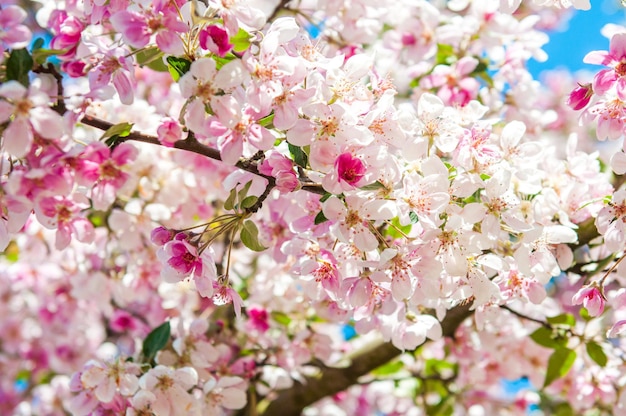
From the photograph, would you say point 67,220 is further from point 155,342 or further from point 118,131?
point 155,342

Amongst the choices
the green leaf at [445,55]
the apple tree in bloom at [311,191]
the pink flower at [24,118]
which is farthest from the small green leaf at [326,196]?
the green leaf at [445,55]

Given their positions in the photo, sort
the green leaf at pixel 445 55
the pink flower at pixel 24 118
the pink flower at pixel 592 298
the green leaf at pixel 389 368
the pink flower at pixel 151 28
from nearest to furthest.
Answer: the pink flower at pixel 24 118, the pink flower at pixel 151 28, the pink flower at pixel 592 298, the green leaf at pixel 445 55, the green leaf at pixel 389 368

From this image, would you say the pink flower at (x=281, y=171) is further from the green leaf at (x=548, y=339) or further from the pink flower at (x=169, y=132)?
the green leaf at (x=548, y=339)

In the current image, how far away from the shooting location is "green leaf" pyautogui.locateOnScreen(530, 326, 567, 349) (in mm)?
1699

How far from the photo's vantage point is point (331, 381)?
6.79ft

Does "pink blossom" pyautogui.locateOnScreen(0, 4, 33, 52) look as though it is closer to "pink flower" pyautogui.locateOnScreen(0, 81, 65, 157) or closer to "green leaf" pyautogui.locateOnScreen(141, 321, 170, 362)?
"pink flower" pyautogui.locateOnScreen(0, 81, 65, 157)

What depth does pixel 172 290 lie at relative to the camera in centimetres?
207

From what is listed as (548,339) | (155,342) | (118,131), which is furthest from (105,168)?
(548,339)

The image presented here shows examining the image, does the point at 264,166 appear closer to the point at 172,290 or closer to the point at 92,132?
the point at 92,132

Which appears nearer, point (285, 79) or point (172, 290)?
point (285, 79)

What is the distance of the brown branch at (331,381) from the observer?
1.99 m

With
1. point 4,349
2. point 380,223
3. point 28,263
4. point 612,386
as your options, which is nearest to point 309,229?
point 380,223

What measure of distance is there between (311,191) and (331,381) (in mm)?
969

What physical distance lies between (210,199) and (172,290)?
0.94 ft
